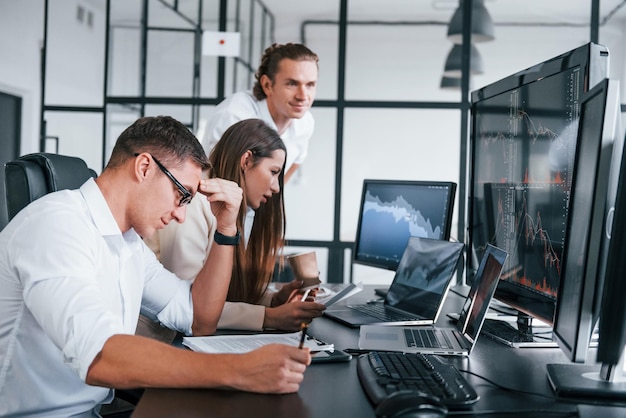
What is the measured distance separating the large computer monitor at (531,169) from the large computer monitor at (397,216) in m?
0.18

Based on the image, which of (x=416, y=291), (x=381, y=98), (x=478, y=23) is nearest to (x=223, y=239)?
(x=416, y=291)

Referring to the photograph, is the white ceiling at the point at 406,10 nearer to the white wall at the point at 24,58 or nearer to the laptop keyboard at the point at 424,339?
the white wall at the point at 24,58

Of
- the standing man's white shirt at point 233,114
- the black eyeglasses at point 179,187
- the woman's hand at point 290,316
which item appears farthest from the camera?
the standing man's white shirt at point 233,114

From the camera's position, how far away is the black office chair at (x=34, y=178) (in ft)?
5.17

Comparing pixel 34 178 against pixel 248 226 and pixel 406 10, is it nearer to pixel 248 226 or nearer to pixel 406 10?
pixel 248 226

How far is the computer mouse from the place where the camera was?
2.93ft

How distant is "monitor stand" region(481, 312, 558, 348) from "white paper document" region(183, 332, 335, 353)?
41 cm

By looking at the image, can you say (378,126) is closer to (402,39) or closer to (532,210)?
(402,39)

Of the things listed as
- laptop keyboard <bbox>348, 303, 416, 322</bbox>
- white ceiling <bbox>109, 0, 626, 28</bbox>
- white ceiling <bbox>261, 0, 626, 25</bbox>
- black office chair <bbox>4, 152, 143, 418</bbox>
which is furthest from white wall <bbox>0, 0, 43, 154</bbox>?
laptop keyboard <bbox>348, 303, 416, 322</bbox>

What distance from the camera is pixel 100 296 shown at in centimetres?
111

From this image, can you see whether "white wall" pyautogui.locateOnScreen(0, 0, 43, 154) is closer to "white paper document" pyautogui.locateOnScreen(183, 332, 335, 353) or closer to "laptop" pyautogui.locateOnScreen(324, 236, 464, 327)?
"laptop" pyautogui.locateOnScreen(324, 236, 464, 327)

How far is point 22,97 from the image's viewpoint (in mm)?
5410

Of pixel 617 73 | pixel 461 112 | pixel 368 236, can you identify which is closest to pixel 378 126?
pixel 461 112

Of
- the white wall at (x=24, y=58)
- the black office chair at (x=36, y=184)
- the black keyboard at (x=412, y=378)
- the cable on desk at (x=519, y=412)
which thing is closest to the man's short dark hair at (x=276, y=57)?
the black office chair at (x=36, y=184)
